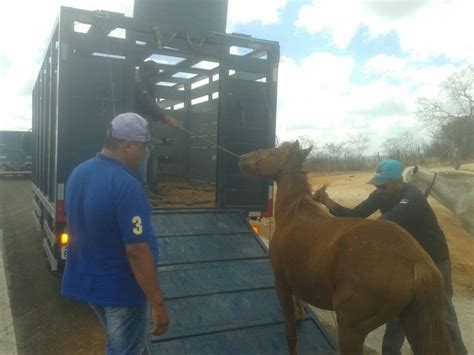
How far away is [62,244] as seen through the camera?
4.71m

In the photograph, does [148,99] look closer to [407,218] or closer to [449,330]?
[407,218]

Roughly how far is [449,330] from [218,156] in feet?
10.5

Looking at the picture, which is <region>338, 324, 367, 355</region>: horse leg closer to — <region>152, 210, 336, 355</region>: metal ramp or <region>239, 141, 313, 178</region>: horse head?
<region>152, 210, 336, 355</region>: metal ramp

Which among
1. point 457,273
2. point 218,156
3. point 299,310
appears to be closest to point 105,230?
point 299,310

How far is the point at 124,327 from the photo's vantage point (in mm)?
2420

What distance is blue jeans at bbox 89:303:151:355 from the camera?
94.5 inches

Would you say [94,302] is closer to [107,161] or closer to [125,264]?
[125,264]

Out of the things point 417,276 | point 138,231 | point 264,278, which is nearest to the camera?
point 138,231

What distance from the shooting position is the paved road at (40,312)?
4.28 m

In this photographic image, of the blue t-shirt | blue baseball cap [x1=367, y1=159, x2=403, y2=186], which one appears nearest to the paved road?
the blue t-shirt

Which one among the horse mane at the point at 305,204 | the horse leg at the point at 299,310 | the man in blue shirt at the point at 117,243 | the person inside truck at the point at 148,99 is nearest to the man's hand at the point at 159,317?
the man in blue shirt at the point at 117,243

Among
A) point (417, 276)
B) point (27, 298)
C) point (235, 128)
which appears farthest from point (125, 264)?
point (27, 298)

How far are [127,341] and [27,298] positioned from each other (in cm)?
380

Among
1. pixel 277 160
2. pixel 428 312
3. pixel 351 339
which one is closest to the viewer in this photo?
pixel 428 312
